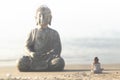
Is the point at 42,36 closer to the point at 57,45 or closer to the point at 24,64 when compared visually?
the point at 57,45

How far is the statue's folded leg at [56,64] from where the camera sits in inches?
887

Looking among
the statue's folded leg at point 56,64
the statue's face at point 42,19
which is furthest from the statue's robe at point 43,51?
the statue's face at point 42,19

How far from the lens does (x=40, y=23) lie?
23547 mm

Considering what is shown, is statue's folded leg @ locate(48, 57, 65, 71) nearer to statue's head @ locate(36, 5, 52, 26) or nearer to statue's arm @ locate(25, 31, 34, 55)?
statue's arm @ locate(25, 31, 34, 55)

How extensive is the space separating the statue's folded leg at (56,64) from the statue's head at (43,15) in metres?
1.70

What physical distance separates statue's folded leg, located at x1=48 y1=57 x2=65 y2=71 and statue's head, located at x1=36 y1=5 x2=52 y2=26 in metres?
1.70

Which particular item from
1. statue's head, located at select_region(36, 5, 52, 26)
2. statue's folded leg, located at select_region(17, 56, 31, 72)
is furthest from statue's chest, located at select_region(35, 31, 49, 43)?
statue's folded leg, located at select_region(17, 56, 31, 72)

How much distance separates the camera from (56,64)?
22547 millimetres

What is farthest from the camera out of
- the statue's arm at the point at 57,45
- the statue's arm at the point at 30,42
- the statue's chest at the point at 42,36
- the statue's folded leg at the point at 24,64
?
the statue's arm at the point at 30,42

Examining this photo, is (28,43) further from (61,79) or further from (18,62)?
(61,79)

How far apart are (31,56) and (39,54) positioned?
33cm

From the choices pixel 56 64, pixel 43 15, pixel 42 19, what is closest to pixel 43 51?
pixel 56 64

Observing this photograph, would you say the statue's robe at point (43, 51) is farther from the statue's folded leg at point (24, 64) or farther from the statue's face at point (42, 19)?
the statue's face at point (42, 19)

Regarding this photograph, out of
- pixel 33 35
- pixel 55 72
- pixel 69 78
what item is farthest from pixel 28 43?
pixel 69 78
